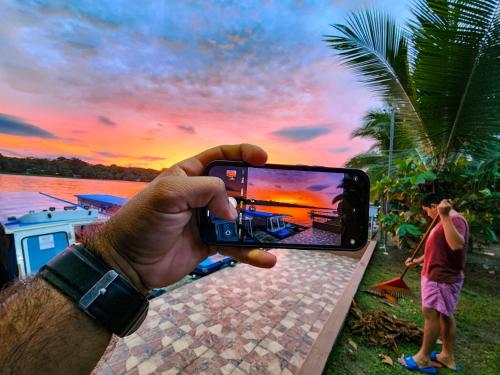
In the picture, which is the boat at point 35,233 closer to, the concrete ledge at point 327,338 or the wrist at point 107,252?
the wrist at point 107,252

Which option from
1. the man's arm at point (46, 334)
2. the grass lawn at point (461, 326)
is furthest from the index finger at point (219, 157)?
the grass lawn at point (461, 326)

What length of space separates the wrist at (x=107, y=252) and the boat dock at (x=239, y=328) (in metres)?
1.15

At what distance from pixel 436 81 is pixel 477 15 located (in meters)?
0.94

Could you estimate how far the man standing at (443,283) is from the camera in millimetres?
2482

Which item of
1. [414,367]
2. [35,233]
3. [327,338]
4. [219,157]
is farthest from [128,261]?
[35,233]

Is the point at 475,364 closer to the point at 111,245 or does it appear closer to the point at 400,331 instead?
the point at 400,331

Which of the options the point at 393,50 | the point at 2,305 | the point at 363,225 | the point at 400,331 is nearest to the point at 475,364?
the point at 400,331

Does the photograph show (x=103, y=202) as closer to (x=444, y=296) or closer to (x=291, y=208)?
(x=291, y=208)

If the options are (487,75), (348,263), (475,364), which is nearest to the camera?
(475,364)

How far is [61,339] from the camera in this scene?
82 cm

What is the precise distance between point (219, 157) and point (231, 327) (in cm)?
310

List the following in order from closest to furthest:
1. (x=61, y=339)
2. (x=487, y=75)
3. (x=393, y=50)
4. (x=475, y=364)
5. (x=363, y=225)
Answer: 1. (x=61, y=339)
2. (x=363, y=225)
3. (x=475, y=364)
4. (x=487, y=75)
5. (x=393, y=50)

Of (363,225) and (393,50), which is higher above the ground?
(393,50)

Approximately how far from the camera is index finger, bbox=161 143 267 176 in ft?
3.96
